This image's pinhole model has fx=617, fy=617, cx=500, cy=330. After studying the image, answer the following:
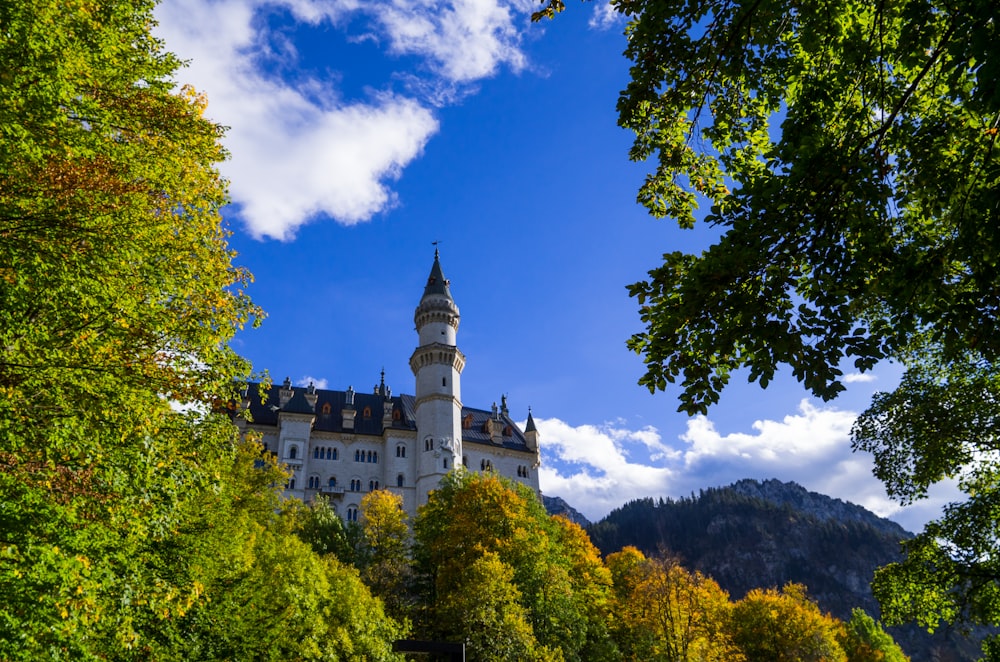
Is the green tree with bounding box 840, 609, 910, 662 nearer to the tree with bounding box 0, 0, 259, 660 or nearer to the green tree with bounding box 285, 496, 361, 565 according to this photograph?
the green tree with bounding box 285, 496, 361, 565

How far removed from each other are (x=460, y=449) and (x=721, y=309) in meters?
62.7

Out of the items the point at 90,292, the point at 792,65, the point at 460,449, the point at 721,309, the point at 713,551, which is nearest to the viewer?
the point at 721,309

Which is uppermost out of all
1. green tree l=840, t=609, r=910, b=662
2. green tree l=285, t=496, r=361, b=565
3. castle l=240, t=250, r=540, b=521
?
castle l=240, t=250, r=540, b=521

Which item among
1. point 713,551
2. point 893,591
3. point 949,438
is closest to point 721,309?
point 949,438

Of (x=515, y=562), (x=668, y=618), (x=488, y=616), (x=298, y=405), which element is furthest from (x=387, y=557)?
(x=298, y=405)

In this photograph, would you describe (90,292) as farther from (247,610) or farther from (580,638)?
(580,638)

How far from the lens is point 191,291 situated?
11812 millimetres

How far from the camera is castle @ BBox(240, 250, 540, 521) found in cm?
6531

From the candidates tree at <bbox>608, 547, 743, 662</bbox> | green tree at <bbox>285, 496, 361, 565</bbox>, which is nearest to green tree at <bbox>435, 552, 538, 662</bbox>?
tree at <bbox>608, 547, 743, 662</bbox>

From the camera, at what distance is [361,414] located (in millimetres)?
73000

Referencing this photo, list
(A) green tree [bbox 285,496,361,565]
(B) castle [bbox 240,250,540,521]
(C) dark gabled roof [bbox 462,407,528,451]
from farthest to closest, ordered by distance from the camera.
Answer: (C) dark gabled roof [bbox 462,407,528,451] → (B) castle [bbox 240,250,540,521] → (A) green tree [bbox 285,496,361,565]

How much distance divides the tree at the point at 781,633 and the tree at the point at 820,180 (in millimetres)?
47907

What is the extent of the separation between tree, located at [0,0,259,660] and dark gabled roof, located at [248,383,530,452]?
57074 millimetres

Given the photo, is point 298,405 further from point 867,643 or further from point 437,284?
point 867,643
